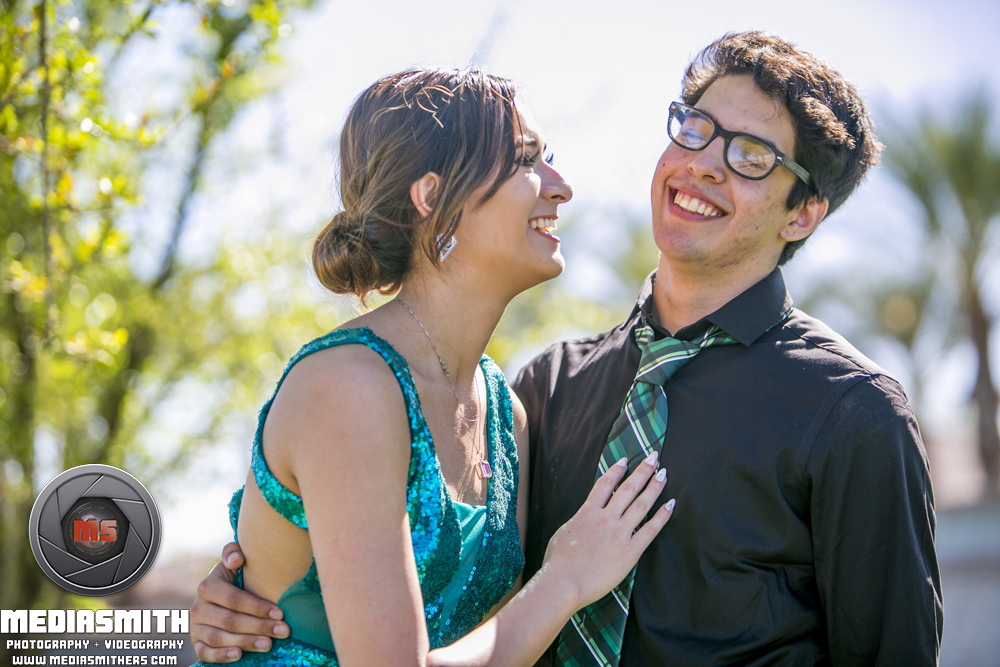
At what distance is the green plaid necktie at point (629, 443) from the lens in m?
2.33

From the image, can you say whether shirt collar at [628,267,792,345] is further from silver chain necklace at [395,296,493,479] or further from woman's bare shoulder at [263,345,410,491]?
woman's bare shoulder at [263,345,410,491]

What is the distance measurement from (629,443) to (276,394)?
1.10 metres

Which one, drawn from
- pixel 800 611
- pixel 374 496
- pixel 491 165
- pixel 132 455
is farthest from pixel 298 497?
pixel 132 455

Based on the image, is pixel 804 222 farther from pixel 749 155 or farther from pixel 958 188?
pixel 958 188

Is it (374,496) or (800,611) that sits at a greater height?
(374,496)

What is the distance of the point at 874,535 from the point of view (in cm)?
219

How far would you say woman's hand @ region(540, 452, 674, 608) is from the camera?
2154 mm

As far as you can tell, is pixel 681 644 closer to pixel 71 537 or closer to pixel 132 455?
pixel 71 537

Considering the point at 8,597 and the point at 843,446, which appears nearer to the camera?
the point at 843,446

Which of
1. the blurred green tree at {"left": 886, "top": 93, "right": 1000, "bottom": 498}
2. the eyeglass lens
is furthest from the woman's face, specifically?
the blurred green tree at {"left": 886, "top": 93, "right": 1000, "bottom": 498}

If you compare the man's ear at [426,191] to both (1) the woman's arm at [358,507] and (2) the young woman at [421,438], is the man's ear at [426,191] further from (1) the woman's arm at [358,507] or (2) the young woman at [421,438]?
(1) the woman's arm at [358,507]

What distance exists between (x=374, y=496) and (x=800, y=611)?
1.31m

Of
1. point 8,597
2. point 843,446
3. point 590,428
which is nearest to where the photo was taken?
point 843,446

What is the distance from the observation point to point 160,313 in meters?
6.51
